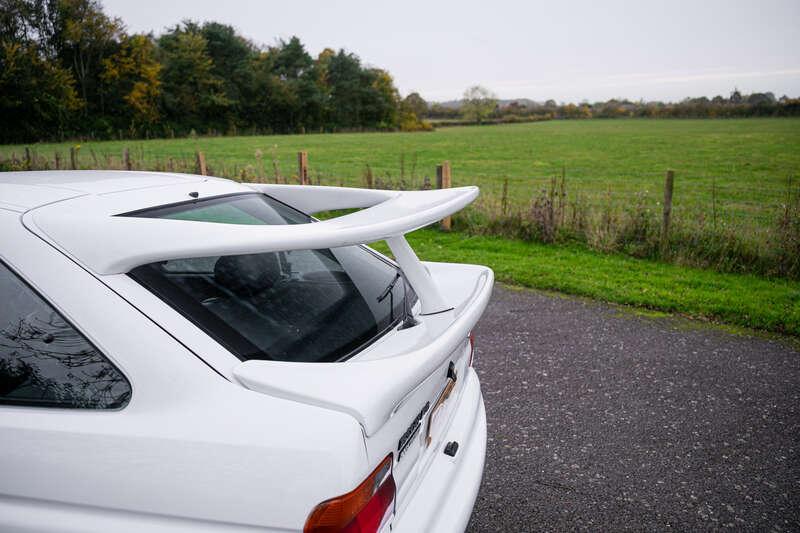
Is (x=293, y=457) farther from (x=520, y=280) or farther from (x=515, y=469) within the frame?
(x=520, y=280)

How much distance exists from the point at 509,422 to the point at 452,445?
167 cm

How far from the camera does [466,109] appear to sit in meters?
116

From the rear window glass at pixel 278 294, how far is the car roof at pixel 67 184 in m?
0.24

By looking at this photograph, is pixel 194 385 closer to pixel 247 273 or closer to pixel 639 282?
pixel 247 273

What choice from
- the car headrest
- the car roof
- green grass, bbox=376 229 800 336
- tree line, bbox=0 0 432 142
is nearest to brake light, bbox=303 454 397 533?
the car headrest

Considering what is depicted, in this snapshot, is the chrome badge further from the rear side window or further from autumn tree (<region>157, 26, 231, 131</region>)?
autumn tree (<region>157, 26, 231, 131</region>)

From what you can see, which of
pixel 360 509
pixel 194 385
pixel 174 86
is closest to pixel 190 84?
pixel 174 86

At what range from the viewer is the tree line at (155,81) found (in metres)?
53.2

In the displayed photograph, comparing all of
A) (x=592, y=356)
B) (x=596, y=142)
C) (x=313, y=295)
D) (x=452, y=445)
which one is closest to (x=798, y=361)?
(x=592, y=356)

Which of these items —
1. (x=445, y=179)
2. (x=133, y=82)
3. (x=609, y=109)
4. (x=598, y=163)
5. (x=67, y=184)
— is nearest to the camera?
(x=67, y=184)

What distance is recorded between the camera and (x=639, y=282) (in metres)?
6.37

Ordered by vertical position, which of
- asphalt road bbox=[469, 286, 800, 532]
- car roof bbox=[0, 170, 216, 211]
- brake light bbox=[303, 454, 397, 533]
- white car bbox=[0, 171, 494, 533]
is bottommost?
asphalt road bbox=[469, 286, 800, 532]

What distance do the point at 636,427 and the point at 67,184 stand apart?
3.48 metres

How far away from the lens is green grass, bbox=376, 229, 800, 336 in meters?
5.45
